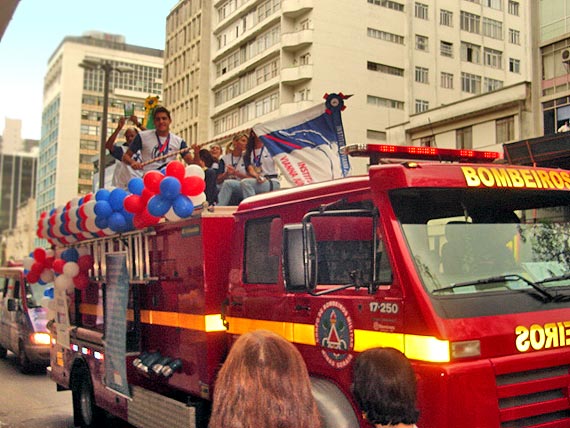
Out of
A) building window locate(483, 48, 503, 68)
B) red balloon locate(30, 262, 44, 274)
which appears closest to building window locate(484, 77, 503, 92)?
building window locate(483, 48, 503, 68)

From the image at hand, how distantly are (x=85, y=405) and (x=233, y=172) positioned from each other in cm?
323

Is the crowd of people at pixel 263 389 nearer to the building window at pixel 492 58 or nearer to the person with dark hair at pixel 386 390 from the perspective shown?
the person with dark hair at pixel 386 390

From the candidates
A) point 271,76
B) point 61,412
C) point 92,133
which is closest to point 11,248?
point 92,133

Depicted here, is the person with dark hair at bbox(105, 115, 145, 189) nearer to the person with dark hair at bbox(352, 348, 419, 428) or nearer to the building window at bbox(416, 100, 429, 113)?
the person with dark hair at bbox(352, 348, 419, 428)

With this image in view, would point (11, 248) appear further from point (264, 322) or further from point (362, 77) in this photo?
point (264, 322)

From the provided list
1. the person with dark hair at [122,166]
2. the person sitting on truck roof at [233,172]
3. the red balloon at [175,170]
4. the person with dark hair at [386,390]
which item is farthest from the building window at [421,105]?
the person with dark hair at [386,390]

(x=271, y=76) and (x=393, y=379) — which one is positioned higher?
(x=271, y=76)

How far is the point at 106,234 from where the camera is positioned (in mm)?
7277

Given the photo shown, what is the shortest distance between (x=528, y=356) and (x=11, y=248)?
129866mm

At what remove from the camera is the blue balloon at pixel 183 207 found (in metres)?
5.81

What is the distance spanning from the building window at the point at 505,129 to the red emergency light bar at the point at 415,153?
1126 inches

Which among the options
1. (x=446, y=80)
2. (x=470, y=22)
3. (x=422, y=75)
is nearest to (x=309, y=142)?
(x=470, y=22)

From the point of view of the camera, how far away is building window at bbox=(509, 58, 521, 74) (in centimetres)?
3778

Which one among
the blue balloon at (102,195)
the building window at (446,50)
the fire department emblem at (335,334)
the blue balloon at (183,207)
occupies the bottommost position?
the fire department emblem at (335,334)
